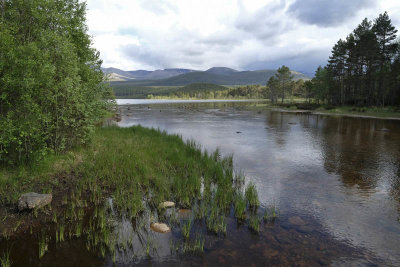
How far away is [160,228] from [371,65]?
276 ft

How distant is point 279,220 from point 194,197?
14.2 ft

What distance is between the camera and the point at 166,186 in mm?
13016

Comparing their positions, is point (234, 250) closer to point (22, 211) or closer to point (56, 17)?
point (22, 211)

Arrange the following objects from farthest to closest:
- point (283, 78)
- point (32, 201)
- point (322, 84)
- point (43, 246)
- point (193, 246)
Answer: point (283, 78) → point (322, 84) → point (32, 201) → point (193, 246) → point (43, 246)

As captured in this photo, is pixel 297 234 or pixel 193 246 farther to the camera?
pixel 297 234

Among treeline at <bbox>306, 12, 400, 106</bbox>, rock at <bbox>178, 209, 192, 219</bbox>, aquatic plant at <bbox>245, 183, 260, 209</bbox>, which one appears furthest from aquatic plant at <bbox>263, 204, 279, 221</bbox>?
treeline at <bbox>306, 12, 400, 106</bbox>

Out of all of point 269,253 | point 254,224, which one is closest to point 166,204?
point 254,224

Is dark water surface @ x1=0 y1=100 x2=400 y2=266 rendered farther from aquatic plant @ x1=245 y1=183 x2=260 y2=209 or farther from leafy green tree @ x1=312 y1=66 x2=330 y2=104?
leafy green tree @ x1=312 y1=66 x2=330 y2=104

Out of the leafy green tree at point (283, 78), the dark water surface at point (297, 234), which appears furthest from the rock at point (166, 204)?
the leafy green tree at point (283, 78)

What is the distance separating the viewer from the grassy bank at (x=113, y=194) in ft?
30.2

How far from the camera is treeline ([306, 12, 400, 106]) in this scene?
67438mm

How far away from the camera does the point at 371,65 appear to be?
69.9 m

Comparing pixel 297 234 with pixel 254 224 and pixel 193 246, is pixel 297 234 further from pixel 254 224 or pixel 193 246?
pixel 193 246

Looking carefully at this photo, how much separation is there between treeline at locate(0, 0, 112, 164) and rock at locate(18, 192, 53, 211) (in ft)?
8.68
